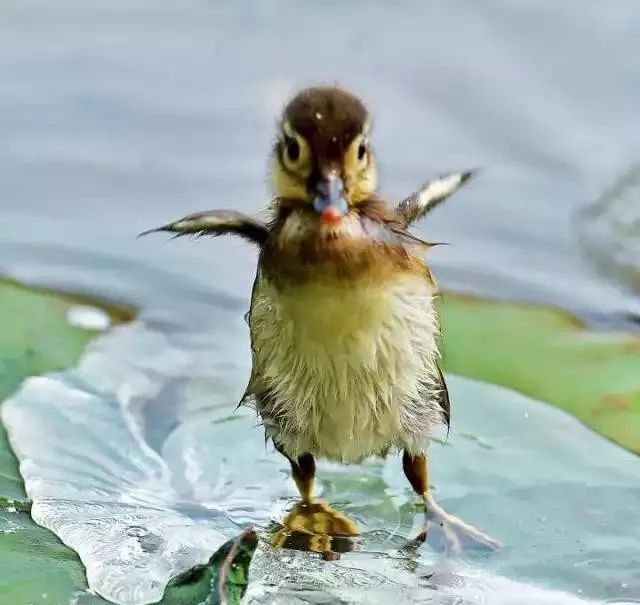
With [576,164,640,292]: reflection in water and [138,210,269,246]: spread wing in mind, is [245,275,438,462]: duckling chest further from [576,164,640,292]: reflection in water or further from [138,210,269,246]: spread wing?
[576,164,640,292]: reflection in water

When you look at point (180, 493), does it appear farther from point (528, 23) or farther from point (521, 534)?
point (528, 23)

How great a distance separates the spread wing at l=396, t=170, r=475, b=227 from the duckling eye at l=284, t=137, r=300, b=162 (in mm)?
137


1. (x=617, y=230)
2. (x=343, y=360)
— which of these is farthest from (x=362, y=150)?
(x=617, y=230)

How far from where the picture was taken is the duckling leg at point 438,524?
3.61 feet

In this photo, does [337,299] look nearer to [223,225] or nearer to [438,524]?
[223,225]

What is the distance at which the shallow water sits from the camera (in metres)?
1.29

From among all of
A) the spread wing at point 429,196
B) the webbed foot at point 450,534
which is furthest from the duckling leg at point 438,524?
the spread wing at point 429,196

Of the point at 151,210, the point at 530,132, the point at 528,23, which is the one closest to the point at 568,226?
the point at 530,132

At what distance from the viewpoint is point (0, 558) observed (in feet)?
3.31

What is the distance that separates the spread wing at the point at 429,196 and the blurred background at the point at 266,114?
69 centimetres

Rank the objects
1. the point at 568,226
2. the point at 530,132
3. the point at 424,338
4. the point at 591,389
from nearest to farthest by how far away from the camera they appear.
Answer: the point at 424,338 → the point at 591,389 → the point at 568,226 → the point at 530,132

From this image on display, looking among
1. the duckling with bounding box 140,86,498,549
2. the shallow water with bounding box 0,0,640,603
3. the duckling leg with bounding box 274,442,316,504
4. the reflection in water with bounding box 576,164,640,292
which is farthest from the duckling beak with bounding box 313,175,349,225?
the reflection in water with bounding box 576,164,640,292

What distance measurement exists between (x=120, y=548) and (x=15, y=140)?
1275mm

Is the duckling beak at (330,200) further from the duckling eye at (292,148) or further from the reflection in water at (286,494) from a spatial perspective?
the reflection in water at (286,494)
